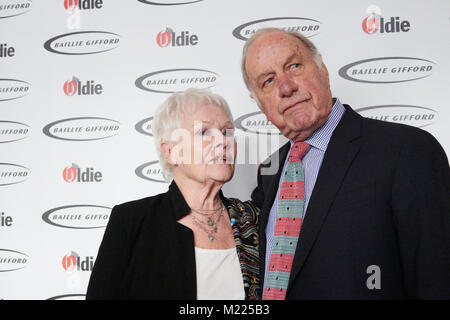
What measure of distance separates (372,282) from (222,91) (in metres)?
1.33

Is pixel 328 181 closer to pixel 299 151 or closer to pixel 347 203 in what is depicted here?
pixel 347 203

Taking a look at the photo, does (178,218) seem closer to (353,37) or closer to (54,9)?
(353,37)

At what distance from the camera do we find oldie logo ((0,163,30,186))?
2.36 meters

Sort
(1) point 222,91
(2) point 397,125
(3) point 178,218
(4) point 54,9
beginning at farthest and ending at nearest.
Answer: (4) point 54,9 → (1) point 222,91 → (3) point 178,218 → (2) point 397,125

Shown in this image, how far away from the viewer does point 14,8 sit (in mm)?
2465

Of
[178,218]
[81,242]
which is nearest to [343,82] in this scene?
[178,218]

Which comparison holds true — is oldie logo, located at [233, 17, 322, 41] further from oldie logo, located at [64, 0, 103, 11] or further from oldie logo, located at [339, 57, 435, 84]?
oldie logo, located at [64, 0, 103, 11]

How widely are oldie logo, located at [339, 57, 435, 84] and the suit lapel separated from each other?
842 mm

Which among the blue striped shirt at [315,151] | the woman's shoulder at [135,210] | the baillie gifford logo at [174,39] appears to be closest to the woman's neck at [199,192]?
the woman's shoulder at [135,210]

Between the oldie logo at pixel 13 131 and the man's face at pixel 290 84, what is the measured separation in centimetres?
155

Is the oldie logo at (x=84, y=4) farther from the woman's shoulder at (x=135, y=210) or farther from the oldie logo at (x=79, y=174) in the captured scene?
the woman's shoulder at (x=135, y=210)

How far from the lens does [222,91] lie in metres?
2.21
